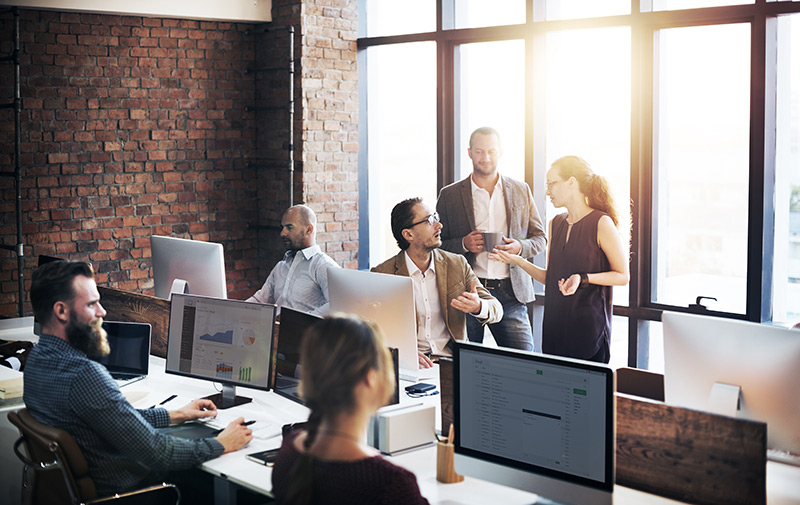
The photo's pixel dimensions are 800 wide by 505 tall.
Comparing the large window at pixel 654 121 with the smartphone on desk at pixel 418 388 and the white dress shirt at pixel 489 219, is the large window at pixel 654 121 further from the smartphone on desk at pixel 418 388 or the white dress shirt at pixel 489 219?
the smartphone on desk at pixel 418 388

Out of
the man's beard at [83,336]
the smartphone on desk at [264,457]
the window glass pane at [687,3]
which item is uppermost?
the window glass pane at [687,3]

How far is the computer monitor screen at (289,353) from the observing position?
3309 mm

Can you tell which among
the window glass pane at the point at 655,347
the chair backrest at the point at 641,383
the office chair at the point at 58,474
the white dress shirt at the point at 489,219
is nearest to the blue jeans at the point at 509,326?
the white dress shirt at the point at 489,219

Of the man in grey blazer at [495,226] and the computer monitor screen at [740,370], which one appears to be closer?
the computer monitor screen at [740,370]

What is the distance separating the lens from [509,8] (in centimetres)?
589

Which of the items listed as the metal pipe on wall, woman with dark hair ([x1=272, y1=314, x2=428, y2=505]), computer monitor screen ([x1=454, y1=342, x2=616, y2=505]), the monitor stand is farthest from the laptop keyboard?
woman with dark hair ([x1=272, y1=314, x2=428, y2=505])

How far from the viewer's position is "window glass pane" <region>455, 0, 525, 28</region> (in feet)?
19.2

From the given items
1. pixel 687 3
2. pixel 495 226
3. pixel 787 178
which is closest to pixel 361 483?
pixel 495 226

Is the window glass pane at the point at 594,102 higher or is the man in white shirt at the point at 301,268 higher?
the window glass pane at the point at 594,102

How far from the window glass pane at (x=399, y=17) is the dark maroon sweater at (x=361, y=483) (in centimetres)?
480

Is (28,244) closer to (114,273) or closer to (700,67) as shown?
(114,273)

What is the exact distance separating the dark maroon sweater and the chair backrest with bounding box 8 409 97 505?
3.75ft

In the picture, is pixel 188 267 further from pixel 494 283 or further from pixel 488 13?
pixel 488 13

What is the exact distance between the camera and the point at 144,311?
4.51m
